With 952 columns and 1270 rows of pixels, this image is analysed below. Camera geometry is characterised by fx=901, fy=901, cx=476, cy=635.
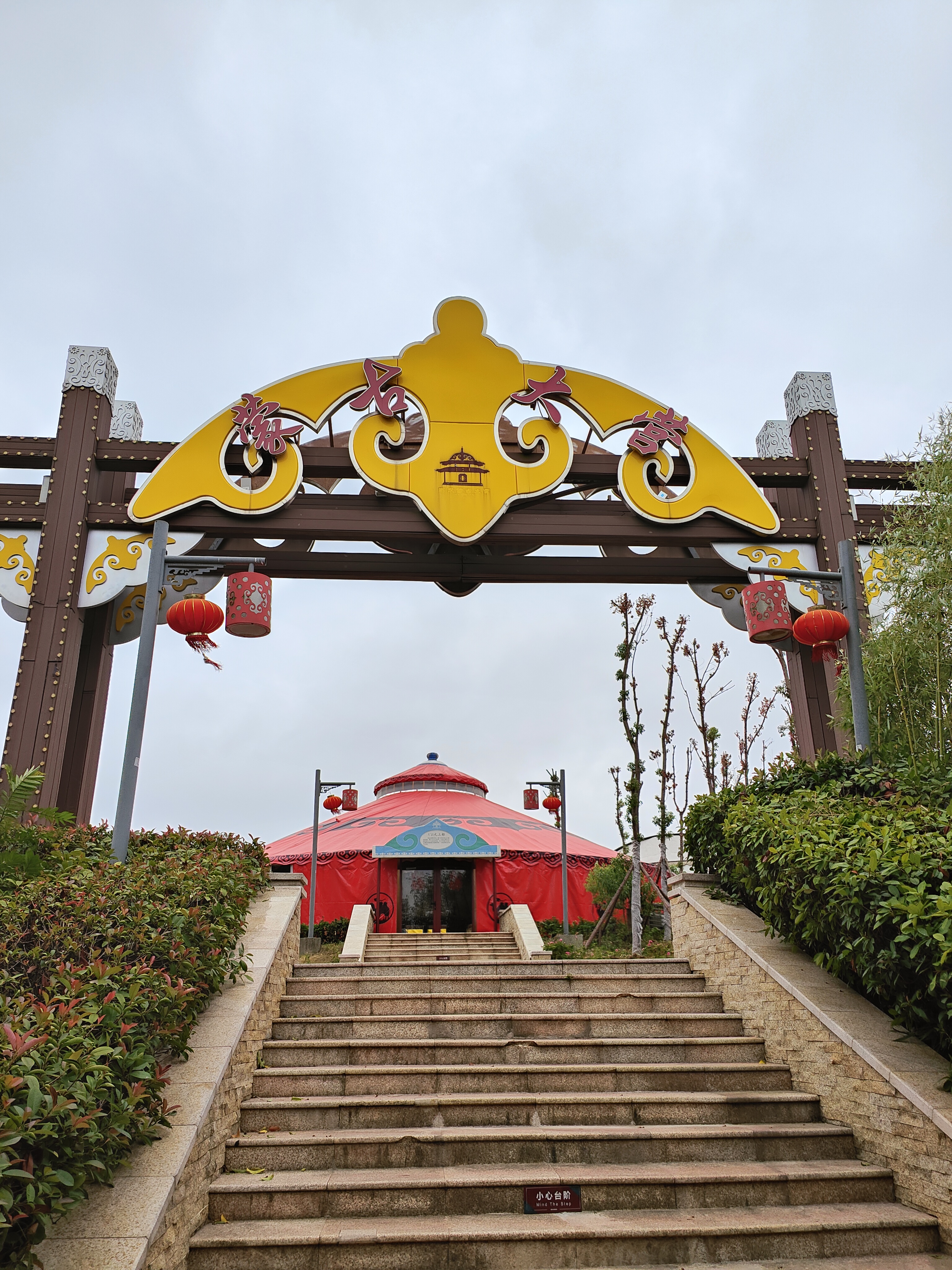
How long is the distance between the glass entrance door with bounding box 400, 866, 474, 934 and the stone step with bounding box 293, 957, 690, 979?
9.70 m

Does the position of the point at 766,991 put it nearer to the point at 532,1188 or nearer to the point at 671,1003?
the point at 671,1003

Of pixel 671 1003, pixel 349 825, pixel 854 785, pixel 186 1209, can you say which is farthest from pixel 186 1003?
pixel 349 825

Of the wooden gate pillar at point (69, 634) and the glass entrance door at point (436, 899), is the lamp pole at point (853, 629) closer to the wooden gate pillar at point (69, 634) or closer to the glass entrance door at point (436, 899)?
the wooden gate pillar at point (69, 634)

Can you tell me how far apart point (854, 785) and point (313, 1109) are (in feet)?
13.1

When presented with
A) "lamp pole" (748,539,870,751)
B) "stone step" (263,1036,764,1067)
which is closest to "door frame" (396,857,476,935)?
"lamp pole" (748,539,870,751)

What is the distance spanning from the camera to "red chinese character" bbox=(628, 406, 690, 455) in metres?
8.67

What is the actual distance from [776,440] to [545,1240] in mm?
8730

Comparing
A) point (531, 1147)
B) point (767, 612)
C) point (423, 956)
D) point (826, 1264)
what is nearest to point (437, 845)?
point (423, 956)

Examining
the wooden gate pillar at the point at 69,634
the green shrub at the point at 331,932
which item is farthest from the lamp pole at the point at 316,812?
the wooden gate pillar at the point at 69,634

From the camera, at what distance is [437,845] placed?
15.7 metres

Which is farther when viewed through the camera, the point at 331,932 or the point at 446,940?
the point at 331,932

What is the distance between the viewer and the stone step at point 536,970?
6.16 metres

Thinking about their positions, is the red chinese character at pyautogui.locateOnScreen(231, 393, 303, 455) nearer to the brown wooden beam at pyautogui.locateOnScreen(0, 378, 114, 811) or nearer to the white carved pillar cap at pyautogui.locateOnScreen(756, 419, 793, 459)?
the brown wooden beam at pyautogui.locateOnScreen(0, 378, 114, 811)

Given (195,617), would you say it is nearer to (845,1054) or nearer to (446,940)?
(845,1054)
